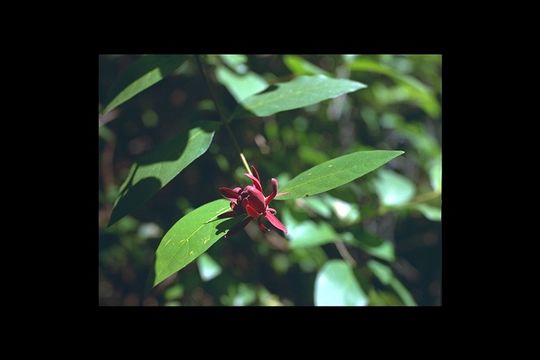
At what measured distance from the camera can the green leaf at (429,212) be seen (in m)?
1.44

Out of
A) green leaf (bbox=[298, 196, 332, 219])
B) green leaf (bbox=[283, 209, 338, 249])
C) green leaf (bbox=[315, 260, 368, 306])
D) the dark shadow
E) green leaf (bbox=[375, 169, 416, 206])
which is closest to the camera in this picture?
the dark shadow

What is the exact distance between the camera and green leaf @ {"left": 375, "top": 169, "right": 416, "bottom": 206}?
1610 millimetres

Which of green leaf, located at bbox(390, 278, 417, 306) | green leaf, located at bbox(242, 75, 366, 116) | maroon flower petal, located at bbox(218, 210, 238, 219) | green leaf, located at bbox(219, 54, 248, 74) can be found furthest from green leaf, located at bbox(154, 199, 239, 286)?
green leaf, located at bbox(390, 278, 417, 306)

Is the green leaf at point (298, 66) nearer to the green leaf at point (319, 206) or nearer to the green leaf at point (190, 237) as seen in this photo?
the green leaf at point (319, 206)

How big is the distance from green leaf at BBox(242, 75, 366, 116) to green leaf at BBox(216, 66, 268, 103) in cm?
22

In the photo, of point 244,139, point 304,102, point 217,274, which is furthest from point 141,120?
point 304,102

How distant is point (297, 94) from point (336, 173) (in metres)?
0.31

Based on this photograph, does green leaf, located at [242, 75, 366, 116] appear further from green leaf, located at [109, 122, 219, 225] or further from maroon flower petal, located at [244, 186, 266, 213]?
maroon flower petal, located at [244, 186, 266, 213]

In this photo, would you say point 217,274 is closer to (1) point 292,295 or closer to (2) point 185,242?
(1) point 292,295

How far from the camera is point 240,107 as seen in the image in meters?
1.07

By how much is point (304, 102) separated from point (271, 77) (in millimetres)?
673

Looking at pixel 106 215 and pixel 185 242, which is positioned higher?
pixel 185 242

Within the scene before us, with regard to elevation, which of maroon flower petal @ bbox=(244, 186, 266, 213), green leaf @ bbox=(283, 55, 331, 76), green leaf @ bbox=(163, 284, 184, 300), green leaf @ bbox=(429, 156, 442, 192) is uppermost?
maroon flower petal @ bbox=(244, 186, 266, 213)

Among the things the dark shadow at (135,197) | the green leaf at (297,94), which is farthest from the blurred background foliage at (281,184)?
the dark shadow at (135,197)
